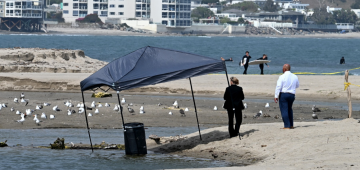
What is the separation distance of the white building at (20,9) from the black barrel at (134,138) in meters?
166

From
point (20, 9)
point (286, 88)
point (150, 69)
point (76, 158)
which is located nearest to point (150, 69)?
point (150, 69)

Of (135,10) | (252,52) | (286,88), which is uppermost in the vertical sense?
(135,10)

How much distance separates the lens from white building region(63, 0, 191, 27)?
18512 centimetres

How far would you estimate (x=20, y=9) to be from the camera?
563ft

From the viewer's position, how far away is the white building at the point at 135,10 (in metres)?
185

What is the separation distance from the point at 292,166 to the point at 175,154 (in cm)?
382

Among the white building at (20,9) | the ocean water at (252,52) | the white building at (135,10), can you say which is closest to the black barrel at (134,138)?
the ocean water at (252,52)

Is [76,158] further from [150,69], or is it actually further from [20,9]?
[20,9]

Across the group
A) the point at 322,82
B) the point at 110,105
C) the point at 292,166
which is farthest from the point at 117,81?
the point at 322,82

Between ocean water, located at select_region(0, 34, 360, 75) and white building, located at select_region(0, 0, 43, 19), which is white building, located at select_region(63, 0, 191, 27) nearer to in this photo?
white building, located at select_region(0, 0, 43, 19)

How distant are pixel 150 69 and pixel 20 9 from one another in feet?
549

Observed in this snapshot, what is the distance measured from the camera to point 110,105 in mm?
21953

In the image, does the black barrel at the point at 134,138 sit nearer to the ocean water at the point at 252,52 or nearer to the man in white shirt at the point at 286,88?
the man in white shirt at the point at 286,88

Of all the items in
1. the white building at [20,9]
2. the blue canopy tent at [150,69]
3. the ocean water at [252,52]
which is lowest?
the ocean water at [252,52]
